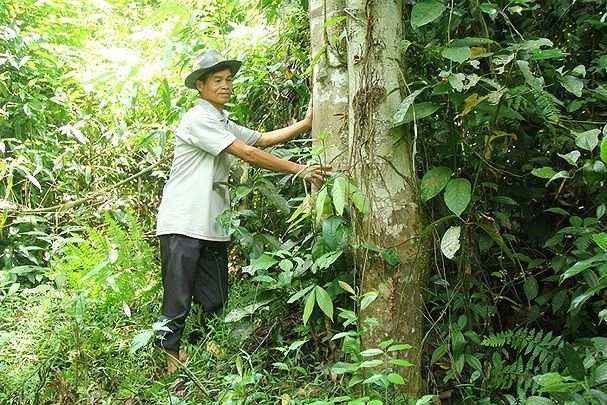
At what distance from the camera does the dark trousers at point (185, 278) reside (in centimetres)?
360

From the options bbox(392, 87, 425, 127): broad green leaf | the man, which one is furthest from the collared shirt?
bbox(392, 87, 425, 127): broad green leaf

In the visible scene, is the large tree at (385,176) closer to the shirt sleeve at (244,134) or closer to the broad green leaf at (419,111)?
the broad green leaf at (419,111)

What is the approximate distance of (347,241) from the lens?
281 cm

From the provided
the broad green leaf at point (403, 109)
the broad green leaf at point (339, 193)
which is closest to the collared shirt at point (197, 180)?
the broad green leaf at point (339, 193)

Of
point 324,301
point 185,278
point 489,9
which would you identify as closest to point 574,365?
point 324,301

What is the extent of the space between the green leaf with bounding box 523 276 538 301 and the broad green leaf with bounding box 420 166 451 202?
26.9 inches

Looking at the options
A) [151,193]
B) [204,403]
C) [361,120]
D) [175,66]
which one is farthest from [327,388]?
[151,193]

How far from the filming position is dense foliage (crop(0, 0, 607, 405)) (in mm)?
2658

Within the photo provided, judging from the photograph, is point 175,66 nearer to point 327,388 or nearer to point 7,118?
point 7,118

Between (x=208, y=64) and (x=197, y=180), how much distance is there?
618 millimetres

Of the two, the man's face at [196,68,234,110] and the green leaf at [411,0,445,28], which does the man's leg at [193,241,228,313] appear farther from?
the green leaf at [411,0,445,28]

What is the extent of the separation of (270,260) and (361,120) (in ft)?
2.62

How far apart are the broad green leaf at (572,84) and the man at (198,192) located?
1.36 meters

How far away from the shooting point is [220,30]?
476 cm
